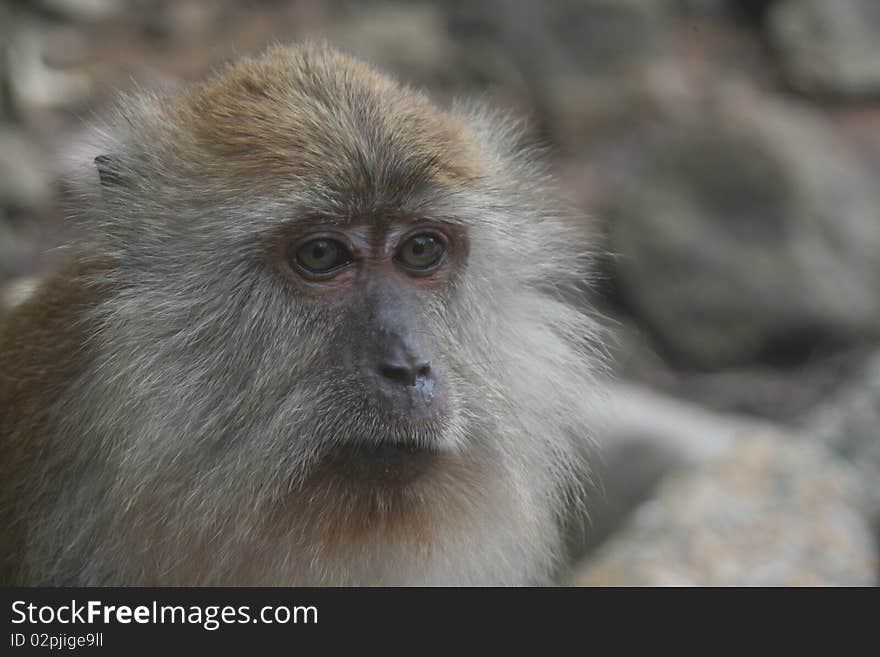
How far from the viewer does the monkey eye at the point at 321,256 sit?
4109 millimetres

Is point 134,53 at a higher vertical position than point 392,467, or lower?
lower

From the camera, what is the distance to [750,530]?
707 cm

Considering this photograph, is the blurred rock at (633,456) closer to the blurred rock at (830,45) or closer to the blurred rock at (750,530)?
the blurred rock at (750,530)

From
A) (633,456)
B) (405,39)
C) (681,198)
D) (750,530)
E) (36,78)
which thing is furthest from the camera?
(405,39)

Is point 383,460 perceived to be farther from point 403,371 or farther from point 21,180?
point 21,180

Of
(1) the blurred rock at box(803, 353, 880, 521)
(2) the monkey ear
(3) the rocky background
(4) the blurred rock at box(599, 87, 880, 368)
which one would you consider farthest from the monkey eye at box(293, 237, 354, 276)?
(4) the blurred rock at box(599, 87, 880, 368)

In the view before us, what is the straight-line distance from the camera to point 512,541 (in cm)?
458

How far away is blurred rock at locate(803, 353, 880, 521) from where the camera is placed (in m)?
8.05

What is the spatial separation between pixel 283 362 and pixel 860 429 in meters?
5.67

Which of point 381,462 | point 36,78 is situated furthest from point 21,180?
point 381,462
